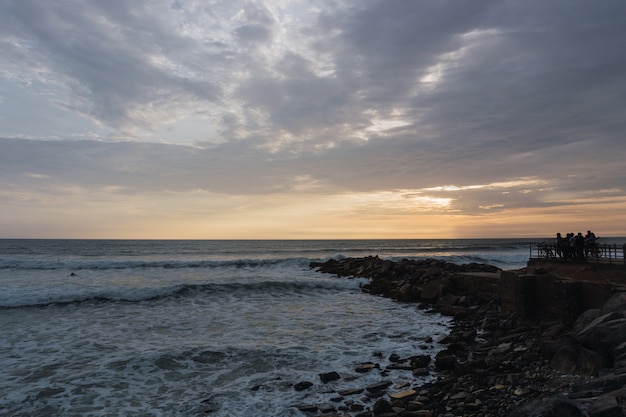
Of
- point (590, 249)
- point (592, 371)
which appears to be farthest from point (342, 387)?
point (590, 249)

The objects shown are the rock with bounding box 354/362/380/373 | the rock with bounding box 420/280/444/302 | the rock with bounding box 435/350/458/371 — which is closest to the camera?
the rock with bounding box 435/350/458/371

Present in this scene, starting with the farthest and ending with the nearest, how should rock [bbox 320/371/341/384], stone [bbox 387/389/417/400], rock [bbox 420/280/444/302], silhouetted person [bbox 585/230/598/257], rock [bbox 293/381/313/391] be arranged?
rock [bbox 420/280/444/302]
silhouetted person [bbox 585/230/598/257]
rock [bbox 320/371/341/384]
rock [bbox 293/381/313/391]
stone [bbox 387/389/417/400]

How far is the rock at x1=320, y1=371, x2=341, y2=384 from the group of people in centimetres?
1391

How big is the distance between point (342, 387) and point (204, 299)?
13.2m

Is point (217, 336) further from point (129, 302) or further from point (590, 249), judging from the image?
point (590, 249)

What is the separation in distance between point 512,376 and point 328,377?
11.9 ft

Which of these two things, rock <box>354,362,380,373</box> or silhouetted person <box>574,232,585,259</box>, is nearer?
rock <box>354,362,380,373</box>

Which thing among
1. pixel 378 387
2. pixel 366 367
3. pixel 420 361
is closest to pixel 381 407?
pixel 378 387

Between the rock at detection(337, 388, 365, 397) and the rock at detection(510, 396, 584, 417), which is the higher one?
the rock at detection(510, 396, 584, 417)

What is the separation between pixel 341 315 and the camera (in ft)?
50.8

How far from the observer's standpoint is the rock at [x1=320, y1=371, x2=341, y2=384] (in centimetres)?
840

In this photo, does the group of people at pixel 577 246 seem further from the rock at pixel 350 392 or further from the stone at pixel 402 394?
the rock at pixel 350 392

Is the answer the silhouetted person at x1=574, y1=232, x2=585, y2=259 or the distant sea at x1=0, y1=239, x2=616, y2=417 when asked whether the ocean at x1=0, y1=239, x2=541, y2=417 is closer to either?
the distant sea at x1=0, y1=239, x2=616, y2=417

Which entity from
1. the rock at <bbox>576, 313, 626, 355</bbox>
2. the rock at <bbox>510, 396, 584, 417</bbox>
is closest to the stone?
the rock at <bbox>510, 396, 584, 417</bbox>
